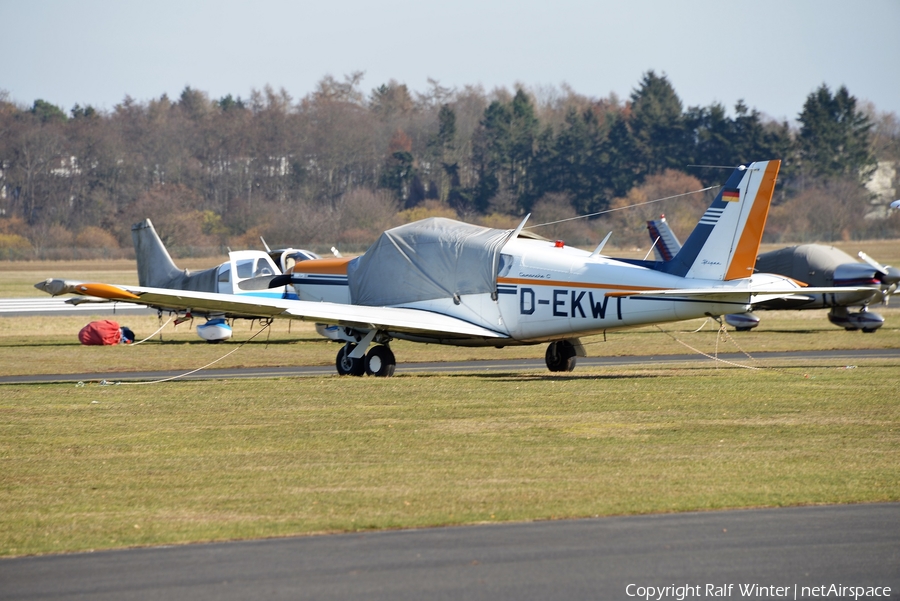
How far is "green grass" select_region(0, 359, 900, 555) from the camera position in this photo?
8703 mm

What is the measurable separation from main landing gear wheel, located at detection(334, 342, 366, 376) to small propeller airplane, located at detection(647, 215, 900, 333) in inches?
528

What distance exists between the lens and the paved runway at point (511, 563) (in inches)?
261

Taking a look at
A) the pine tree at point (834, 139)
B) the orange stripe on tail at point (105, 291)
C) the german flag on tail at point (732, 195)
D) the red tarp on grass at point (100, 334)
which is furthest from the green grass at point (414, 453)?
the pine tree at point (834, 139)

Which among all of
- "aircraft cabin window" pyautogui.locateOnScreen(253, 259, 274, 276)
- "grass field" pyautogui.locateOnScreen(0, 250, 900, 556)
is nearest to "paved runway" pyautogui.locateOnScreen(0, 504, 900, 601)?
"grass field" pyautogui.locateOnScreen(0, 250, 900, 556)

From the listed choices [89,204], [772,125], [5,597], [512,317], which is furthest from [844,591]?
[772,125]

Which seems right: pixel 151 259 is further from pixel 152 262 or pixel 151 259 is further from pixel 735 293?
pixel 735 293

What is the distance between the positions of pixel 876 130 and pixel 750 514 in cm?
12488

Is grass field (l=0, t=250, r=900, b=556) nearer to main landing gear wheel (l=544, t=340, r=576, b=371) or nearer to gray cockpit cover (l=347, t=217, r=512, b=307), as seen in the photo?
main landing gear wheel (l=544, t=340, r=576, b=371)

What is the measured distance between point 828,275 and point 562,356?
14973 millimetres

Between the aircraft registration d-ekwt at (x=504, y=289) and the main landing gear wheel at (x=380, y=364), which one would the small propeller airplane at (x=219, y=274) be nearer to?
the aircraft registration d-ekwt at (x=504, y=289)

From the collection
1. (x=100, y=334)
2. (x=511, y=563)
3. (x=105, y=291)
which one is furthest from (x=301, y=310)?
(x=100, y=334)

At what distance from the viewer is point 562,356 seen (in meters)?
20.0

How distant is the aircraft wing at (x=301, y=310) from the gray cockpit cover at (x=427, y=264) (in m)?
0.52

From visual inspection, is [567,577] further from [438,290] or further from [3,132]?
[3,132]
